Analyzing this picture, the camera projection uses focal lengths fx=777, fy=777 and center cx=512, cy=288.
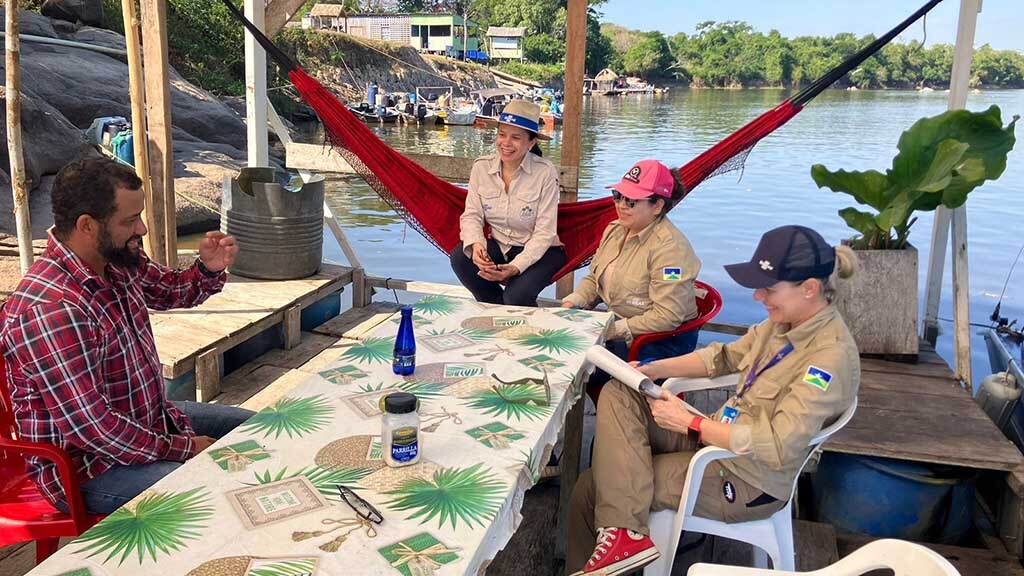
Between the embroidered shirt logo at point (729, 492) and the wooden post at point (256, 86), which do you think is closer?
the embroidered shirt logo at point (729, 492)

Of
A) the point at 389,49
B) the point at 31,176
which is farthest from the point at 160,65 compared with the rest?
the point at 389,49

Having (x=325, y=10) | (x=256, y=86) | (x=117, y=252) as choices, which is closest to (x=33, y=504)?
(x=117, y=252)

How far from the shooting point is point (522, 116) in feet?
9.10

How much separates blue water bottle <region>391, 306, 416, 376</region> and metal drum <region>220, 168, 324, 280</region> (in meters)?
2.08

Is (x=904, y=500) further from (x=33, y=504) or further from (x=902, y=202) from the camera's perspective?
(x=33, y=504)

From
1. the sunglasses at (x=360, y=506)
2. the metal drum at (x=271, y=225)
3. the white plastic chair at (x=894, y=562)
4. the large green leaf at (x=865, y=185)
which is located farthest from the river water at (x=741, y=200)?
the white plastic chair at (x=894, y=562)

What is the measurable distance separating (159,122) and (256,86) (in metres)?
0.57

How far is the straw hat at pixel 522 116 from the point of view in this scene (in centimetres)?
277

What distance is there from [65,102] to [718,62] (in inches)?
1617

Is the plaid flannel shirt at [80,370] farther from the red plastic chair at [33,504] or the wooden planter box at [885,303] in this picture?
the wooden planter box at [885,303]

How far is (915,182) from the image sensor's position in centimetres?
276

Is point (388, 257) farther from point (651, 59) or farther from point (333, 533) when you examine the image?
point (651, 59)

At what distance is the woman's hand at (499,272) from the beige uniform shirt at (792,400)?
1292mm

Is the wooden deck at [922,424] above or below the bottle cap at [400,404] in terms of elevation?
below
